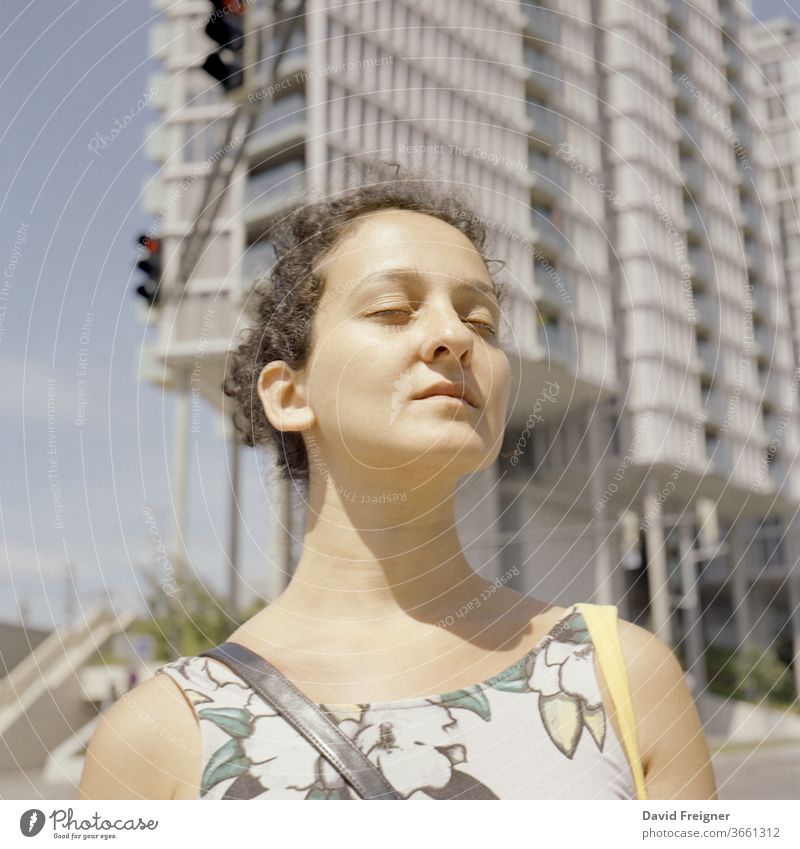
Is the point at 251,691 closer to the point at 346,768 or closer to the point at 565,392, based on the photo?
the point at 346,768

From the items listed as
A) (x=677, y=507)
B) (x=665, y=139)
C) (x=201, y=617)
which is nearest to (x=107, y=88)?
(x=201, y=617)

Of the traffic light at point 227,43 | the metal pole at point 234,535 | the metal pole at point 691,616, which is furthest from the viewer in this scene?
the metal pole at point 691,616

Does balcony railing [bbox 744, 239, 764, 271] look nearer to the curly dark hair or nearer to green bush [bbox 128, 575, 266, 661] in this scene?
the curly dark hair

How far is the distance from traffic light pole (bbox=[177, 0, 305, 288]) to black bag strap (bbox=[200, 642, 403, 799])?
0.59 meters

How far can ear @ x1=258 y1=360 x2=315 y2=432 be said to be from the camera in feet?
2.55

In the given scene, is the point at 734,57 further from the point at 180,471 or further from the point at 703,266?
the point at 180,471

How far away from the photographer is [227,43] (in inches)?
47.8

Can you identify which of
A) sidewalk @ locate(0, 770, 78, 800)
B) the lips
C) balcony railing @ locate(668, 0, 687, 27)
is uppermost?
balcony railing @ locate(668, 0, 687, 27)

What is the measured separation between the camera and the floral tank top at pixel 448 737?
681 mm

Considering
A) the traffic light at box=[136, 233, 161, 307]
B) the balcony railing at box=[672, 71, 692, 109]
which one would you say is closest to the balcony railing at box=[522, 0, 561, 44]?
the balcony railing at box=[672, 71, 692, 109]

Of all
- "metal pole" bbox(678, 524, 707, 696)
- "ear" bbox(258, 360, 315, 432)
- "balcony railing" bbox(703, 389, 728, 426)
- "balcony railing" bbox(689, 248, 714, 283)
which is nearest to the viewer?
"ear" bbox(258, 360, 315, 432)

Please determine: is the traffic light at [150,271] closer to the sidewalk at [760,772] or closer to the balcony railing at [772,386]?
the sidewalk at [760,772]

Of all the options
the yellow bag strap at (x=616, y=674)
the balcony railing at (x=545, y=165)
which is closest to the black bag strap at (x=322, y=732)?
the yellow bag strap at (x=616, y=674)
